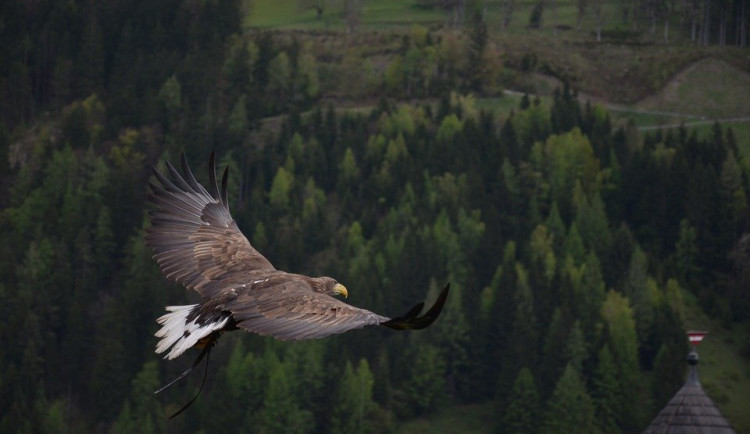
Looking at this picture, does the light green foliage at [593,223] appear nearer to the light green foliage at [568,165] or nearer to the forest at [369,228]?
the forest at [369,228]

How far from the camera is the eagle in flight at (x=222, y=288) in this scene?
76.1 ft

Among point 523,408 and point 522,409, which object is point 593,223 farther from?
point 522,409

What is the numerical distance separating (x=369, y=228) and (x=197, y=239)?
310ft

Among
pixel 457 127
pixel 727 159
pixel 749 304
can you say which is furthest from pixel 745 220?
pixel 457 127

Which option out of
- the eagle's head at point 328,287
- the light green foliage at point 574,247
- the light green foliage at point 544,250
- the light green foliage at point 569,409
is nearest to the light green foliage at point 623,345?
the light green foliage at point 569,409

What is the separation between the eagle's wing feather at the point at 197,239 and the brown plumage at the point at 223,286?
0.05 feet

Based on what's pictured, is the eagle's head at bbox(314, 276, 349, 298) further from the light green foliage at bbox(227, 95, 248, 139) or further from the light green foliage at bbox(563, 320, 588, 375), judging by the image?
the light green foliage at bbox(227, 95, 248, 139)

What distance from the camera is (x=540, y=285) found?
11100cm

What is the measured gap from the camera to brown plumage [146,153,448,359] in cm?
2319

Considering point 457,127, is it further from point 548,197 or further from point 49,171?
point 49,171

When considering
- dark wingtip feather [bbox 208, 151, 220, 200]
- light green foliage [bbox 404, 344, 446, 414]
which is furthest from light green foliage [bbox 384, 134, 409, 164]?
dark wingtip feather [bbox 208, 151, 220, 200]

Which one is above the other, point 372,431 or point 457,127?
point 457,127

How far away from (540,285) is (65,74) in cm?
6555

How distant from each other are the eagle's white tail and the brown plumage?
15mm
